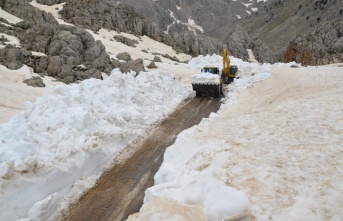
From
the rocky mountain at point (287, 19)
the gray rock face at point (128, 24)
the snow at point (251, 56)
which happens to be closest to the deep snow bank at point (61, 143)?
the gray rock face at point (128, 24)

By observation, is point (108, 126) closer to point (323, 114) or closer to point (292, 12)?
point (323, 114)

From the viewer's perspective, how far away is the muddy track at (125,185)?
26.1 ft

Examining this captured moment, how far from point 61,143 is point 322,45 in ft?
159

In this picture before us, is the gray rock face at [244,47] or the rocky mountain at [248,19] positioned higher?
the rocky mountain at [248,19]

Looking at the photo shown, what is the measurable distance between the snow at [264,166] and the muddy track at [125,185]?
1022mm

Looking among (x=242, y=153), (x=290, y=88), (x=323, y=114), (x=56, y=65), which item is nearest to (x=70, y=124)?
(x=242, y=153)

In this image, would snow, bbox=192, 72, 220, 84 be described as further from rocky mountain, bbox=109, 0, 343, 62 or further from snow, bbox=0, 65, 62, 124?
rocky mountain, bbox=109, 0, 343, 62

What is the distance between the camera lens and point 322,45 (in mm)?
47219

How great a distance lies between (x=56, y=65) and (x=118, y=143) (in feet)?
51.5

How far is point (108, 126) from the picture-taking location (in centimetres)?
1268

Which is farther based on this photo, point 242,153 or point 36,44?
point 36,44

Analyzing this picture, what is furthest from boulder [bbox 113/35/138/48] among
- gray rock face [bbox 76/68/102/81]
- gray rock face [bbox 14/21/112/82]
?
gray rock face [bbox 76/68/102/81]

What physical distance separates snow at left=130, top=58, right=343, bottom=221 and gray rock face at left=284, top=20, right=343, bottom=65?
128ft

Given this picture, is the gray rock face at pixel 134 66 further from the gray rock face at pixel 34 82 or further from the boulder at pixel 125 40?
the boulder at pixel 125 40
